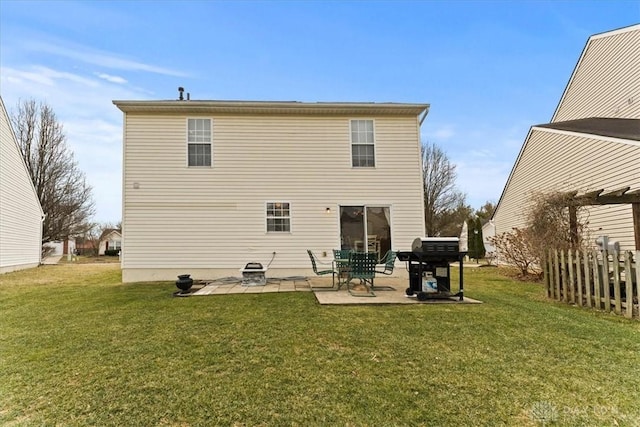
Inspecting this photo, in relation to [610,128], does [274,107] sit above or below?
above

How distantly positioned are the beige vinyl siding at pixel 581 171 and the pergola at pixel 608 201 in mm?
1774

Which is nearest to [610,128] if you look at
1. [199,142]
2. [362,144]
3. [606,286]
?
[606,286]

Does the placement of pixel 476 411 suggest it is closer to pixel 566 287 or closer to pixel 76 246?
pixel 566 287

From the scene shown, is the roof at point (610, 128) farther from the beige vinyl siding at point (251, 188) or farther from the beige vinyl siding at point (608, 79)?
the beige vinyl siding at point (251, 188)

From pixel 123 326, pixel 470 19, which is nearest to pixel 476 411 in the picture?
pixel 123 326

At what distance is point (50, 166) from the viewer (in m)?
22.9

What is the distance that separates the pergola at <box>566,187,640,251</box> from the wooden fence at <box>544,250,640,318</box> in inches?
48.6

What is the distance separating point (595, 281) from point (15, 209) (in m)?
21.2

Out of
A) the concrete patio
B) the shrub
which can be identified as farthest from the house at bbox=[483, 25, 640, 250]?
the concrete patio

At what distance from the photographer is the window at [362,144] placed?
1053cm

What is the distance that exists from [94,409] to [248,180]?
809 cm

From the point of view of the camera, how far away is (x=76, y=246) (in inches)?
1479

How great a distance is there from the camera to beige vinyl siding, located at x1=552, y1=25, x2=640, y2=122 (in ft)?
35.9

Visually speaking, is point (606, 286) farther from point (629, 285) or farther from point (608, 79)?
point (608, 79)
